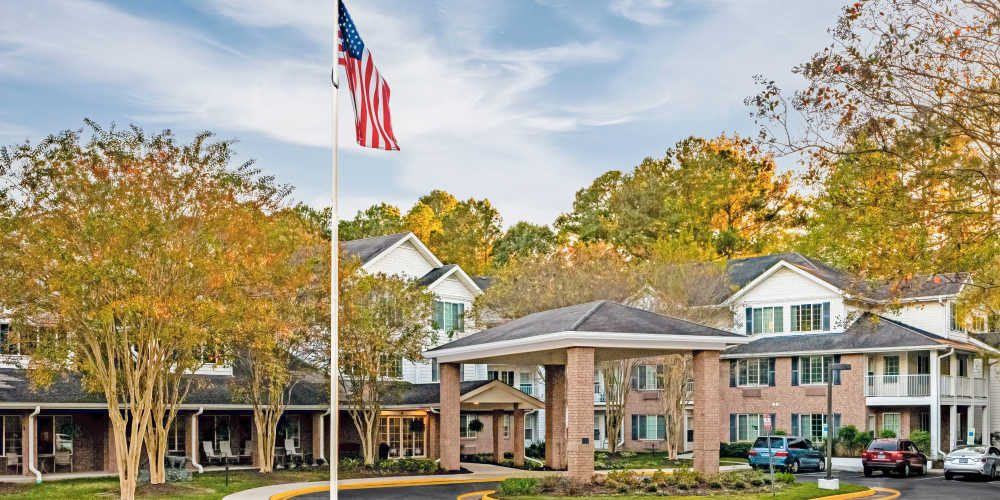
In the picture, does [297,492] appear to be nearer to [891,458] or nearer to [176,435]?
[176,435]

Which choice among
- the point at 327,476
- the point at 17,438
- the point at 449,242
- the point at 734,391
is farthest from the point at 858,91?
the point at 449,242

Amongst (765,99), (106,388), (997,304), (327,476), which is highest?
(765,99)

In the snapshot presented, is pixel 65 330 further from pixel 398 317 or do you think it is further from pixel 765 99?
pixel 765 99

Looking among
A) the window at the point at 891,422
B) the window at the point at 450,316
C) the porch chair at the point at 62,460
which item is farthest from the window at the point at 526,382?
the porch chair at the point at 62,460

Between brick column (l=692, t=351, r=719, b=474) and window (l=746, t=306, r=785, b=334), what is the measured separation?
25.4 m

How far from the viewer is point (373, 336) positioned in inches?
1459

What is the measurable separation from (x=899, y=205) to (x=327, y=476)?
70.3 feet

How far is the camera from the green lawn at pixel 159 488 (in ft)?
91.0

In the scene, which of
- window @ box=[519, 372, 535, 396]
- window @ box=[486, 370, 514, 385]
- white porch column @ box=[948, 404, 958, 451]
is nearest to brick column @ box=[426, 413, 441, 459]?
window @ box=[486, 370, 514, 385]

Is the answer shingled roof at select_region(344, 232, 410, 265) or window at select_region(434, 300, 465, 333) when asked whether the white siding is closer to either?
shingled roof at select_region(344, 232, 410, 265)

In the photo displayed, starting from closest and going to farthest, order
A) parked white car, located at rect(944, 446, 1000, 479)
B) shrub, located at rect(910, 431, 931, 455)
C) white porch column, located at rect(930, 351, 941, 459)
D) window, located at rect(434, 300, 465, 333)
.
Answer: parked white car, located at rect(944, 446, 1000, 479) < shrub, located at rect(910, 431, 931, 455) < white porch column, located at rect(930, 351, 941, 459) < window, located at rect(434, 300, 465, 333)

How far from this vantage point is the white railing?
4736 centimetres

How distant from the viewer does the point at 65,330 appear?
27.1m

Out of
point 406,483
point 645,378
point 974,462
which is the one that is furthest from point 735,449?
point 406,483
